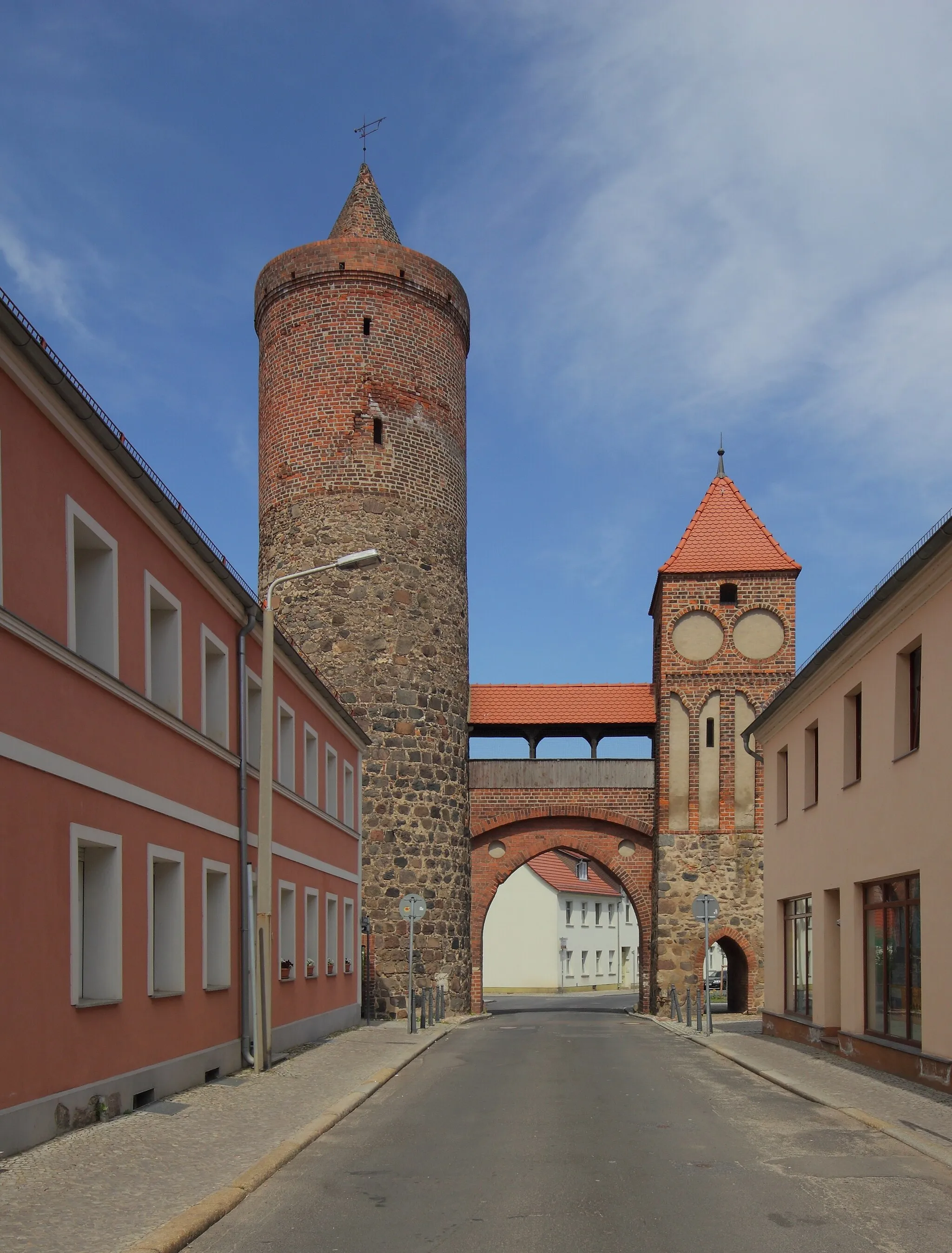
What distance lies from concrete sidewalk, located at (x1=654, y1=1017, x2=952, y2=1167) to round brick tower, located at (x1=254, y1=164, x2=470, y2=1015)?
11747mm

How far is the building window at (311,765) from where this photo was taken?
23203 mm

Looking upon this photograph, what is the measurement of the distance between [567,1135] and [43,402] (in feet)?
23.5

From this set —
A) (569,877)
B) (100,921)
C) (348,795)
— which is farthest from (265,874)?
(569,877)

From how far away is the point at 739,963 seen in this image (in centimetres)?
3744

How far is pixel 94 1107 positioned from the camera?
37.5ft

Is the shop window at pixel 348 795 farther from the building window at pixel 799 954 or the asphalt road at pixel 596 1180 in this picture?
the asphalt road at pixel 596 1180

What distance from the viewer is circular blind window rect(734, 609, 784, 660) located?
122ft

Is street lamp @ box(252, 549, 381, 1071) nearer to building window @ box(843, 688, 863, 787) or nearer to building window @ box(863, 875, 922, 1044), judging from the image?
building window @ box(843, 688, 863, 787)

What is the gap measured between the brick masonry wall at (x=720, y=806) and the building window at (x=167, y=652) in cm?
2354

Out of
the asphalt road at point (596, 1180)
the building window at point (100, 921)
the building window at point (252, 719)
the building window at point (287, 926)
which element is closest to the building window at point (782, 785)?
the building window at point (287, 926)

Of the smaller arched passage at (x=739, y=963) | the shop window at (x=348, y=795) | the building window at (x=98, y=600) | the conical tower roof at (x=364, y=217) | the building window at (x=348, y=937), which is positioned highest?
the conical tower roof at (x=364, y=217)

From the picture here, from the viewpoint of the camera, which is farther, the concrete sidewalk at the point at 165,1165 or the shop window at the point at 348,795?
the shop window at the point at 348,795

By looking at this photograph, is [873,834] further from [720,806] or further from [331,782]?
[720,806]

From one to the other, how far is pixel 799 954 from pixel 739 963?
49.2ft
